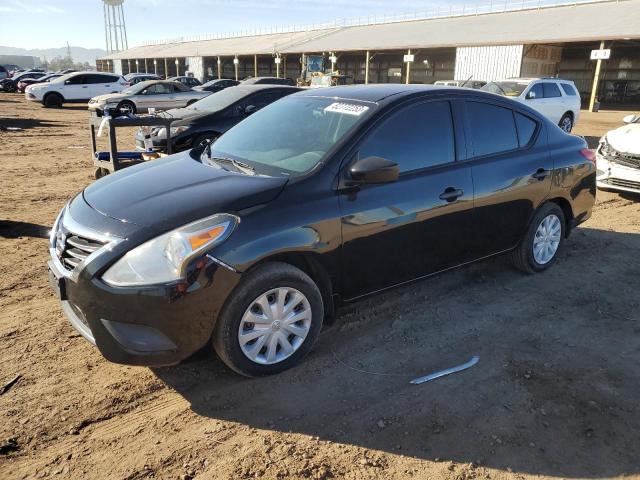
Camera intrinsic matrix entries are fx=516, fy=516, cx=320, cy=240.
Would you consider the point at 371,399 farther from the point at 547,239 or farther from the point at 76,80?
the point at 76,80

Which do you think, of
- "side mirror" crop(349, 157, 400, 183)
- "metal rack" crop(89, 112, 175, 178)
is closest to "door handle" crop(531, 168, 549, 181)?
"side mirror" crop(349, 157, 400, 183)

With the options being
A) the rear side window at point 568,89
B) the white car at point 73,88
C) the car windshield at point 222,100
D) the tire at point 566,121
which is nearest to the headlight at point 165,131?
the car windshield at point 222,100

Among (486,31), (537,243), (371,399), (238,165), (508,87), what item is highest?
(486,31)

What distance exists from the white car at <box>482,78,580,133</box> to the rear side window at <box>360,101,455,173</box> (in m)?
10.7

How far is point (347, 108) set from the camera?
377cm

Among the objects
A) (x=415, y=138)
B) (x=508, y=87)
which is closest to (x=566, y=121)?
(x=508, y=87)

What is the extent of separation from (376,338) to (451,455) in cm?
117

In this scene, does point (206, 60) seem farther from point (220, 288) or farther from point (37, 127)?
point (220, 288)

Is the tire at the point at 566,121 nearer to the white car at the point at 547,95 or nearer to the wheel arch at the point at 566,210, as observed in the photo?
the white car at the point at 547,95

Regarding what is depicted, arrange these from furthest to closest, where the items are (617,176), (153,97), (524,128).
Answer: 1. (153,97)
2. (617,176)
3. (524,128)

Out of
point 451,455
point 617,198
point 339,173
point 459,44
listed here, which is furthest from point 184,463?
point 459,44

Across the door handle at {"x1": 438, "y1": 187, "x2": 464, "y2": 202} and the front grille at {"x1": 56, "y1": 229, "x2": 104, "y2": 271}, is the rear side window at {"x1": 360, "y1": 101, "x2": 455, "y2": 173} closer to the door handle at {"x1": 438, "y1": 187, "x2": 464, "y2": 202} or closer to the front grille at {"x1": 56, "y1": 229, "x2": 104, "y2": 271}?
the door handle at {"x1": 438, "y1": 187, "x2": 464, "y2": 202}

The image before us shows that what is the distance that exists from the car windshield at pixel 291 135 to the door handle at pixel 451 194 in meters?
0.82

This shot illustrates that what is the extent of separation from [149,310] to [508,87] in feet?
45.4
